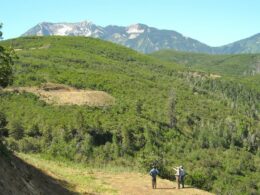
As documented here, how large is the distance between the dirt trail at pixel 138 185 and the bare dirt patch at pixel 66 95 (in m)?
81.1

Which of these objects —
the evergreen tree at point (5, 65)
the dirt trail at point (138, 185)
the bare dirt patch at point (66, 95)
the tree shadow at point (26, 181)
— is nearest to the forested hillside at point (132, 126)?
the bare dirt patch at point (66, 95)

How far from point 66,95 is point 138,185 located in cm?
9228

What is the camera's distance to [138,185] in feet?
102

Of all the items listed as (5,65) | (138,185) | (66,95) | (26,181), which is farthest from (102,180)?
(66,95)

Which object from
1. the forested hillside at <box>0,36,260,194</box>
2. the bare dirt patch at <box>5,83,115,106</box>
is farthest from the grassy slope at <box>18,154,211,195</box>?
the bare dirt patch at <box>5,83,115,106</box>

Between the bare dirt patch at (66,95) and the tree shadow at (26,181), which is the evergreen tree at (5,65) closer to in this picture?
the tree shadow at (26,181)

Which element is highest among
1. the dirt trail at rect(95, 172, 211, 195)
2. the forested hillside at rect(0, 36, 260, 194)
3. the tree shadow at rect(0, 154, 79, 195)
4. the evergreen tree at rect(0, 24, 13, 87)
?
the evergreen tree at rect(0, 24, 13, 87)

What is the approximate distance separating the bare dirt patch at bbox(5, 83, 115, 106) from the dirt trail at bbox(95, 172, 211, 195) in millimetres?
81129

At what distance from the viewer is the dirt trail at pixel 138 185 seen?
29.5m

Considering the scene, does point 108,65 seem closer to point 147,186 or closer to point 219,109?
point 219,109

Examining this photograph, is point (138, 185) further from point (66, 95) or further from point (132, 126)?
point (66, 95)

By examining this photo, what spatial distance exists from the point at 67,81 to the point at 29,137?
54773 mm

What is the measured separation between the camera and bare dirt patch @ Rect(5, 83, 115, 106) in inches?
4569

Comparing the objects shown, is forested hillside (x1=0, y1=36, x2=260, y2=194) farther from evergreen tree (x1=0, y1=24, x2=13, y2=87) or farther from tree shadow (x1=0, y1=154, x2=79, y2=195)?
tree shadow (x1=0, y1=154, x2=79, y2=195)
